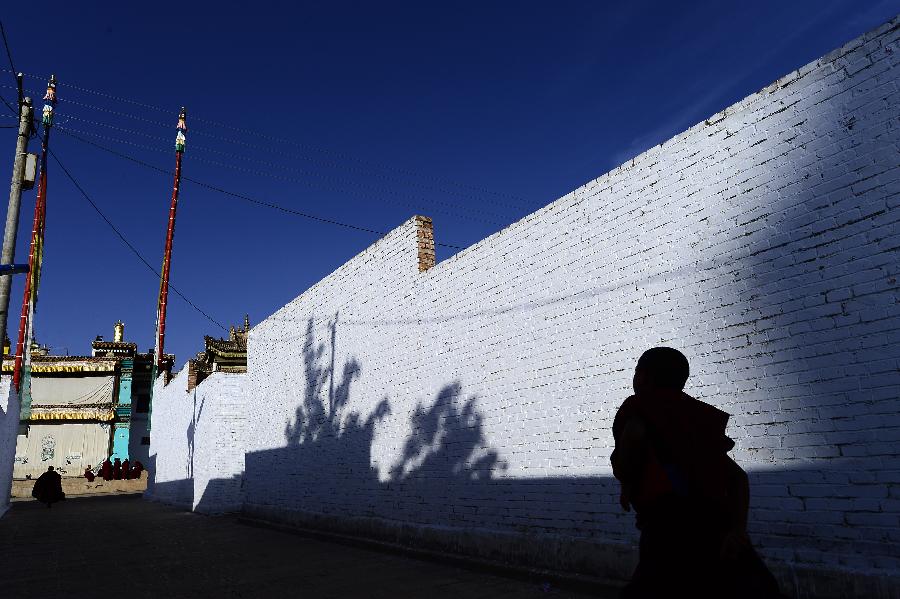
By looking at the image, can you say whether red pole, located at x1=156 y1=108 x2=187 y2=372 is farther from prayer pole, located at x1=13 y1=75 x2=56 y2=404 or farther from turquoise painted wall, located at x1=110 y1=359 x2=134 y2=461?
prayer pole, located at x1=13 y1=75 x2=56 y2=404

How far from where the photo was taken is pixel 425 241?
873cm

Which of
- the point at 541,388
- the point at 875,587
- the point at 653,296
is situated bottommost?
the point at 875,587

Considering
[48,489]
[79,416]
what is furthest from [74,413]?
[48,489]

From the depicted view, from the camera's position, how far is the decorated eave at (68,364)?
1358 inches

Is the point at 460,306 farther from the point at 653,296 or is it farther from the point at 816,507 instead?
the point at 816,507

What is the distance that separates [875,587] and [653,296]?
2520 mm

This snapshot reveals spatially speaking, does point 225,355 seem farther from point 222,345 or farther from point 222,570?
point 222,570

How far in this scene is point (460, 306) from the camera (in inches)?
305

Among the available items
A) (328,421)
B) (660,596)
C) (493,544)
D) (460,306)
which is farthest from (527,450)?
(328,421)

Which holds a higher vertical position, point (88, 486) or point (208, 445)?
point (208, 445)

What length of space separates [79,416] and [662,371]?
3907 centimetres

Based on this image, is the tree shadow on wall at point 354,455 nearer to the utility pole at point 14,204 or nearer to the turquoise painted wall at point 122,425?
the utility pole at point 14,204

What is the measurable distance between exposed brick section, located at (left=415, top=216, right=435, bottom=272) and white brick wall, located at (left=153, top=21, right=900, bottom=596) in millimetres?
147

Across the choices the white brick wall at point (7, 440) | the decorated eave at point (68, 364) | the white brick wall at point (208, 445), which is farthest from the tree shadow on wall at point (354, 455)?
the decorated eave at point (68, 364)
